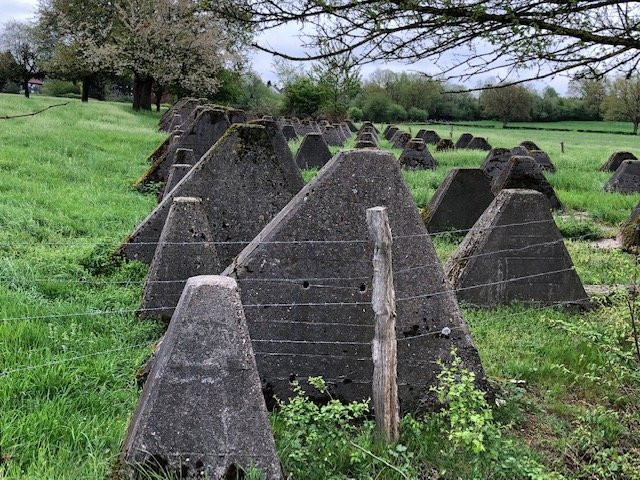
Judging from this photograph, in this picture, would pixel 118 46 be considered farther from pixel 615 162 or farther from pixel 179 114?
pixel 615 162

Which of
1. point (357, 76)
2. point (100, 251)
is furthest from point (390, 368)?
point (100, 251)

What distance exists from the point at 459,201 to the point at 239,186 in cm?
449

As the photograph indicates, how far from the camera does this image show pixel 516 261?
6637 millimetres

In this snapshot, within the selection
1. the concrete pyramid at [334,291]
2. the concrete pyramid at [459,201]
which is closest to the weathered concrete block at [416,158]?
the concrete pyramid at [459,201]

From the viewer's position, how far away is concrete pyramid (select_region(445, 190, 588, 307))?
6.56 metres

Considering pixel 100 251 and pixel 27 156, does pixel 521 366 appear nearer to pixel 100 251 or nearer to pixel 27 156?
Answer: pixel 100 251

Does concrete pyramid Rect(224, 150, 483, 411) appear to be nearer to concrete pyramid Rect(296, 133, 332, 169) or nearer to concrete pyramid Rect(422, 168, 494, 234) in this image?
concrete pyramid Rect(422, 168, 494, 234)

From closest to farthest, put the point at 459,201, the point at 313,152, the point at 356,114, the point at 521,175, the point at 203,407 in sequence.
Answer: the point at 203,407 → the point at 459,201 → the point at 521,175 → the point at 313,152 → the point at 356,114

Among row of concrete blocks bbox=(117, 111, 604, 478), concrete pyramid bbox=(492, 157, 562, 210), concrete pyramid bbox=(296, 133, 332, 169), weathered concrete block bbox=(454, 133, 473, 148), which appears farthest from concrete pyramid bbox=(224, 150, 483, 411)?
weathered concrete block bbox=(454, 133, 473, 148)

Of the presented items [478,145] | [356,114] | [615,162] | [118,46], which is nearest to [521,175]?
[615,162]

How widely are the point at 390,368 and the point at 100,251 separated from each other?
454cm

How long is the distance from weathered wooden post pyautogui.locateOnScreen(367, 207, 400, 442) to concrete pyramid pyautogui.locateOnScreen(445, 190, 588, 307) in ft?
9.33

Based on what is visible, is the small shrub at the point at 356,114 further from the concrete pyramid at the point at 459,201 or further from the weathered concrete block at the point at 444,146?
the concrete pyramid at the point at 459,201

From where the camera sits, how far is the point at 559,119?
73.2 metres
